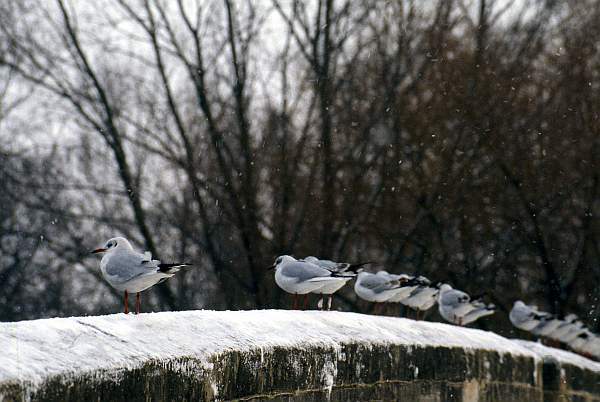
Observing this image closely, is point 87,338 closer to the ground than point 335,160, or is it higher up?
closer to the ground

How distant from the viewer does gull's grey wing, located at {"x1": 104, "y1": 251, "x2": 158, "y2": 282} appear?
7.14m

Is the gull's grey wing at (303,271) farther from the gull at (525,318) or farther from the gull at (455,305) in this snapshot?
the gull at (525,318)

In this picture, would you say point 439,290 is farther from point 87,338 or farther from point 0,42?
point 87,338

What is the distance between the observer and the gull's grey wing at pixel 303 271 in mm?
10125

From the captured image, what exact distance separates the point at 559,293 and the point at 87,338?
663 inches

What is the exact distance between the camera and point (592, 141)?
21375 millimetres

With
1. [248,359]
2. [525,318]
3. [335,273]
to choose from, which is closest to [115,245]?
[248,359]

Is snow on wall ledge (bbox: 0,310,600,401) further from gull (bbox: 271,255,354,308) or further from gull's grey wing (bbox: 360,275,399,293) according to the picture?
gull's grey wing (bbox: 360,275,399,293)

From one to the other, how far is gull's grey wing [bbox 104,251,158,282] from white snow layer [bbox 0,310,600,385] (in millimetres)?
1052

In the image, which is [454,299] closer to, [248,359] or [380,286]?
[380,286]

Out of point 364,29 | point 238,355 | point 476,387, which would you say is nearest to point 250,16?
point 364,29

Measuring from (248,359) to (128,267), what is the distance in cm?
218

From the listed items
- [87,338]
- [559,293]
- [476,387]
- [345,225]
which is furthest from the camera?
[559,293]

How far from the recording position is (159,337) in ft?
15.7
